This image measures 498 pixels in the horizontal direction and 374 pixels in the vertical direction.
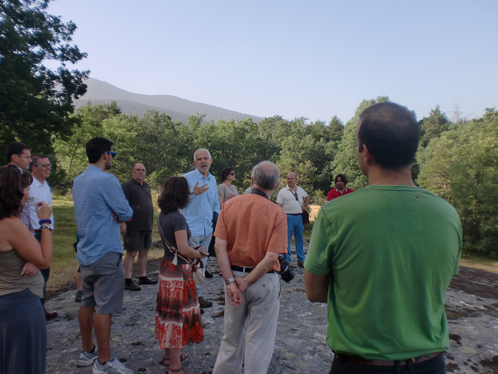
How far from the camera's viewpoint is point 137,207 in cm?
561

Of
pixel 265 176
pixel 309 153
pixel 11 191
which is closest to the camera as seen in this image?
pixel 11 191

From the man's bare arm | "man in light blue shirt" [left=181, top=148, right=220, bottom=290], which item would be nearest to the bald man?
"man in light blue shirt" [left=181, top=148, right=220, bottom=290]

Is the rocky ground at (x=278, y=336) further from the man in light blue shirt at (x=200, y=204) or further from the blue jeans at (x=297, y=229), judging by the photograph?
the blue jeans at (x=297, y=229)

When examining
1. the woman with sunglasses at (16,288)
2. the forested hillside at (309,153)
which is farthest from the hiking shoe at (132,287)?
the forested hillside at (309,153)

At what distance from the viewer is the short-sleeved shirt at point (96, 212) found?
2979 mm

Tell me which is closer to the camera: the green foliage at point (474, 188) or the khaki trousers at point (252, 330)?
the khaki trousers at point (252, 330)

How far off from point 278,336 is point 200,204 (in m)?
2.05

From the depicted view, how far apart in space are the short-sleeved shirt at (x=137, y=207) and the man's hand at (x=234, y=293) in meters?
3.51

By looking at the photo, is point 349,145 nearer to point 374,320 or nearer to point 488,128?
point 488,128

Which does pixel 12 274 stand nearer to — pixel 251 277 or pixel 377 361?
pixel 251 277

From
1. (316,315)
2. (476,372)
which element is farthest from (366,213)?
(316,315)

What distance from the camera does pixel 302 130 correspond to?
205 feet

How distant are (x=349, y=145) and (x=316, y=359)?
39.6 metres

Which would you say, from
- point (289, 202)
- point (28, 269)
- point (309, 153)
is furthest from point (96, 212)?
point (309, 153)
